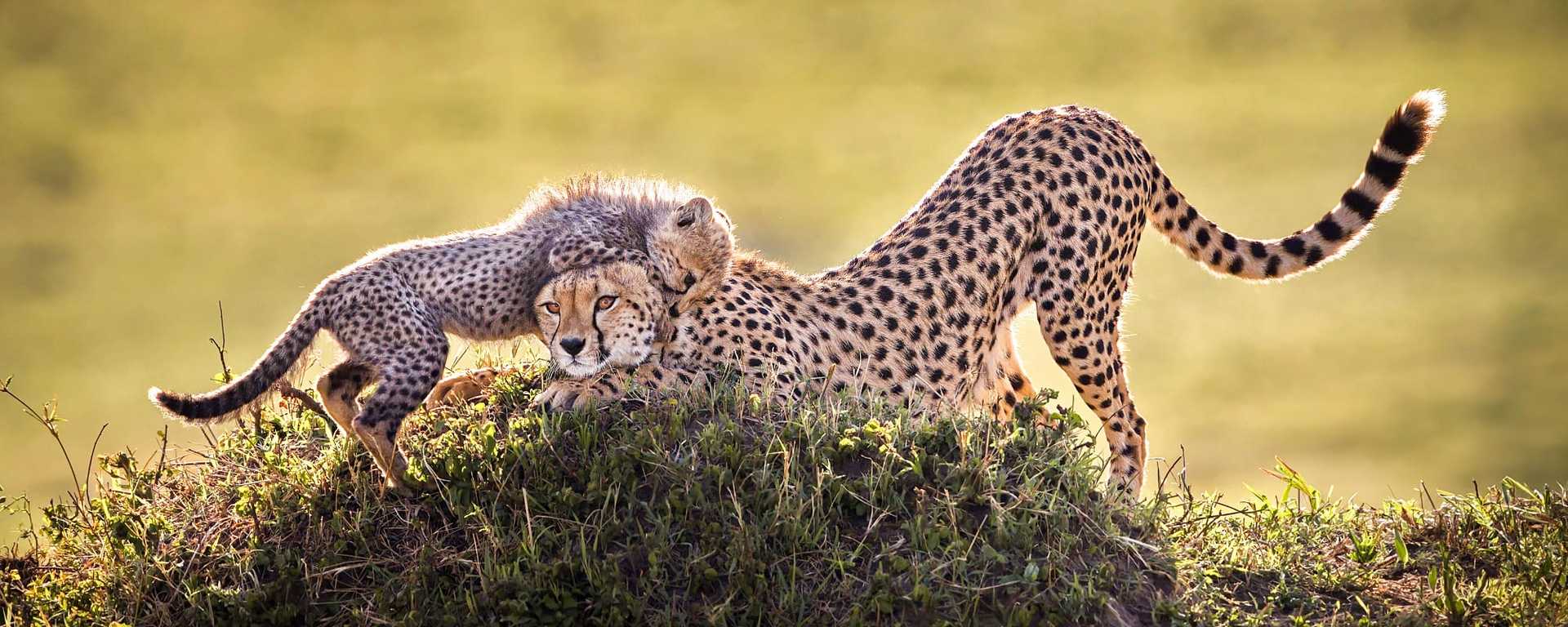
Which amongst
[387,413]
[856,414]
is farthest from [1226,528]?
[387,413]

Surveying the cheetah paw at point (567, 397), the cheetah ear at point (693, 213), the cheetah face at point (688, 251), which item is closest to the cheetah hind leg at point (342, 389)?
the cheetah paw at point (567, 397)

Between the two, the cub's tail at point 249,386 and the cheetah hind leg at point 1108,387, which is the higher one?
the cheetah hind leg at point 1108,387

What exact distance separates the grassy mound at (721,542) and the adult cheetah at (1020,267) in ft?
2.52

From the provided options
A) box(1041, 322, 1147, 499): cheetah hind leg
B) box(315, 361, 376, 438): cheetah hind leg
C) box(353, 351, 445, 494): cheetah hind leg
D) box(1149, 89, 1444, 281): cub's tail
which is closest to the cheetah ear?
box(353, 351, 445, 494): cheetah hind leg

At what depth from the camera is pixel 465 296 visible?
180 inches

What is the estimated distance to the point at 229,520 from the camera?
424 cm

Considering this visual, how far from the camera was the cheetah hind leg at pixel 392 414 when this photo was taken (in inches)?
162

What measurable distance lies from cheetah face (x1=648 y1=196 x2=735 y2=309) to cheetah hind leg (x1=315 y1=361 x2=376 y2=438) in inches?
40.4

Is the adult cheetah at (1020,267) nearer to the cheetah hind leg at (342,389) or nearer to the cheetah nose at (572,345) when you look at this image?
the cheetah nose at (572,345)

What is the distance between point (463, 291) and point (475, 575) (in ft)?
3.78

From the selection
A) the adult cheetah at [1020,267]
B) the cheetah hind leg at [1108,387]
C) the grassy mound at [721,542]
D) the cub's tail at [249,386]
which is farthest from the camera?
the cheetah hind leg at [1108,387]

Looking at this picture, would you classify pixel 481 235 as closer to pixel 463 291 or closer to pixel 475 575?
pixel 463 291

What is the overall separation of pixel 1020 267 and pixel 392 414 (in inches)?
103

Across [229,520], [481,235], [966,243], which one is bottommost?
[229,520]
